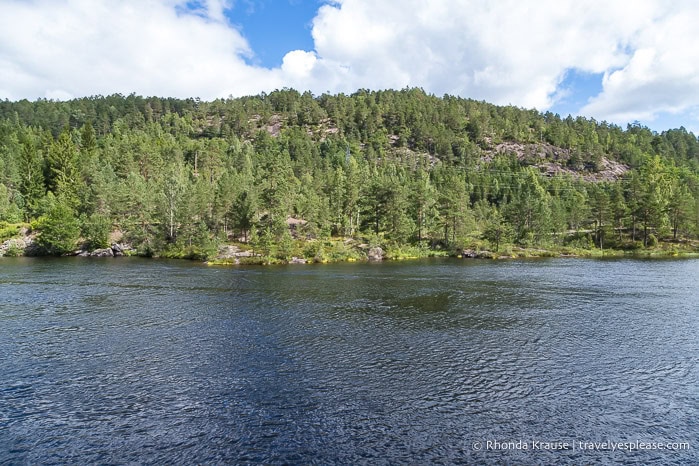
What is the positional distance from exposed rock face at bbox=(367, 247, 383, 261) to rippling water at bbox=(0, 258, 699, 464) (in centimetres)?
4106

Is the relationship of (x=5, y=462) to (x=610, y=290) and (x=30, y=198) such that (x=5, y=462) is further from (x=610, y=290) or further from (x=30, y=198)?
(x=30, y=198)

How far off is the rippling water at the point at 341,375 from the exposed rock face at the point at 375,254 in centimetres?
4106

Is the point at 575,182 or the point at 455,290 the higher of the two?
the point at 575,182

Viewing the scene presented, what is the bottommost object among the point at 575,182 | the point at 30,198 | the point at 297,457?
the point at 297,457

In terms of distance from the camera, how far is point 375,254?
94125mm

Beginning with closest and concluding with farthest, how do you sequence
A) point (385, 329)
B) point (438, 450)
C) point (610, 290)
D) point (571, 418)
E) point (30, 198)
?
point (438, 450), point (571, 418), point (385, 329), point (610, 290), point (30, 198)

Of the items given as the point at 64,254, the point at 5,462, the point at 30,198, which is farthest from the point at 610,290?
the point at 30,198

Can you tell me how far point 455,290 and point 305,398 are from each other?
35.6 meters

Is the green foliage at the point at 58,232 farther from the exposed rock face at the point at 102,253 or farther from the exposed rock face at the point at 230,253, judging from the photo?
the exposed rock face at the point at 230,253

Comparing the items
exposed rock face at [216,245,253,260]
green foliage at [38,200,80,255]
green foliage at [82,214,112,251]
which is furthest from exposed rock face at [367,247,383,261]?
green foliage at [38,200,80,255]

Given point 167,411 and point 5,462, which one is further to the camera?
point 167,411

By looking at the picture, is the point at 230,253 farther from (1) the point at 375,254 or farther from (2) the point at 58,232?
(2) the point at 58,232

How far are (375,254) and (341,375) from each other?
68645mm

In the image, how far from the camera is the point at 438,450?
1797cm
